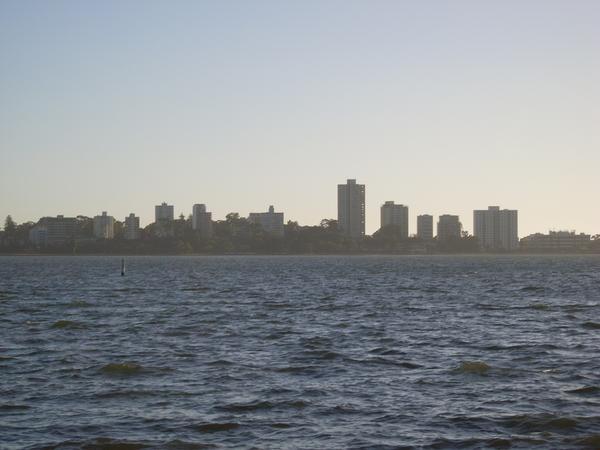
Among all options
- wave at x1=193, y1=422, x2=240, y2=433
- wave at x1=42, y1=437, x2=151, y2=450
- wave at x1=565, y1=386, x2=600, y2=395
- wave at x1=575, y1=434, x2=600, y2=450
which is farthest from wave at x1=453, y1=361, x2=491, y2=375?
wave at x1=42, y1=437, x2=151, y2=450

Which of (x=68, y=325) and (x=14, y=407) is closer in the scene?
(x=14, y=407)

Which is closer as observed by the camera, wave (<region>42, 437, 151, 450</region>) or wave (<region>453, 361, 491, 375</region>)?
wave (<region>42, 437, 151, 450</region>)

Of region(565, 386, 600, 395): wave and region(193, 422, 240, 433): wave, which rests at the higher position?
region(565, 386, 600, 395): wave

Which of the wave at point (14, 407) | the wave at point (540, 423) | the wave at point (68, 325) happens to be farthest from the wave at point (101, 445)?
the wave at point (68, 325)

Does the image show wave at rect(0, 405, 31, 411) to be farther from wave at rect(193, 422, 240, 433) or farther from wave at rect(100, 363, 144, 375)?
wave at rect(100, 363, 144, 375)

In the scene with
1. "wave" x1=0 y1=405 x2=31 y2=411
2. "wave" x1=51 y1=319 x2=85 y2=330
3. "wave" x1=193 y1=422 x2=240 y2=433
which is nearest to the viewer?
"wave" x1=193 y1=422 x2=240 y2=433

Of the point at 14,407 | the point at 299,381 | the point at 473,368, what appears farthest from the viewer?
the point at 473,368

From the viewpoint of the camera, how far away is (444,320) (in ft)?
168

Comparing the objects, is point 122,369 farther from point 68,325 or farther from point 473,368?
point 68,325

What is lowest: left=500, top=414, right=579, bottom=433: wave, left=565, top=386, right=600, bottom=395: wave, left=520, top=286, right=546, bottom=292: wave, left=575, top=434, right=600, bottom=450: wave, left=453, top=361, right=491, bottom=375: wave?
left=575, top=434, right=600, bottom=450: wave

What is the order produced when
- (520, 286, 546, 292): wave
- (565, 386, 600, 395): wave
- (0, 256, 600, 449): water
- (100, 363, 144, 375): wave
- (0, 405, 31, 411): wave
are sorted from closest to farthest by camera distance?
1. (0, 256, 600, 449): water
2. (0, 405, 31, 411): wave
3. (565, 386, 600, 395): wave
4. (100, 363, 144, 375): wave
5. (520, 286, 546, 292): wave

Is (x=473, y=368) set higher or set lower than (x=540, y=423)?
higher

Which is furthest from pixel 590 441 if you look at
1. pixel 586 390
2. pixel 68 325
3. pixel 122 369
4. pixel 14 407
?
pixel 68 325

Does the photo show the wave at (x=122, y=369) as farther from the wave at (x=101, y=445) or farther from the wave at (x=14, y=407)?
the wave at (x=101, y=445)
